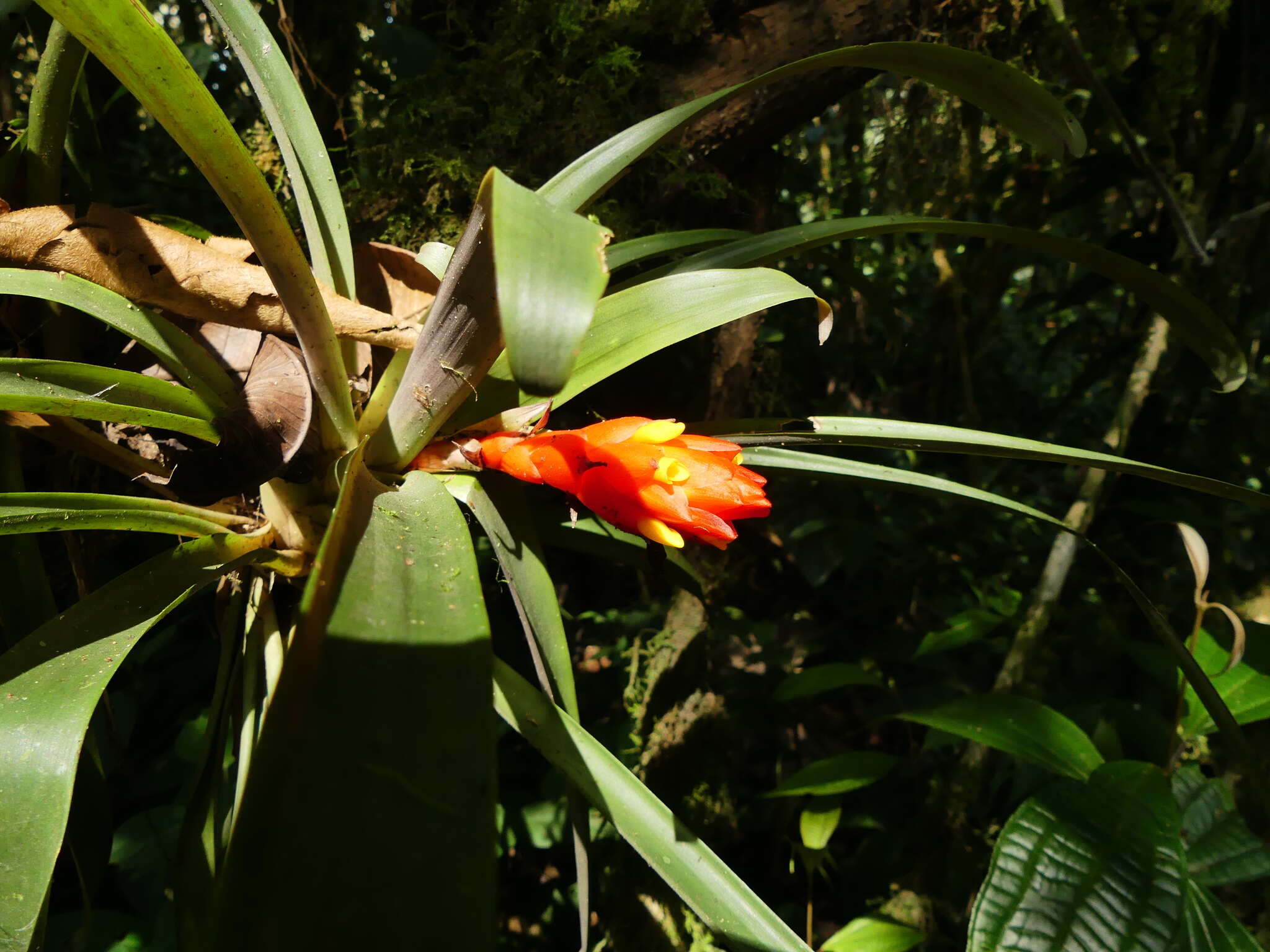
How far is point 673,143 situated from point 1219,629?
124cm

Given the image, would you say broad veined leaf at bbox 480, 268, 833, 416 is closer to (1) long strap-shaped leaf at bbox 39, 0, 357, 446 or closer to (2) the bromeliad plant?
(2) the bromeliad plant

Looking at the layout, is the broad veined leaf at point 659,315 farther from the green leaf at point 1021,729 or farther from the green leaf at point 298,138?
the green leaf at point 1021,729

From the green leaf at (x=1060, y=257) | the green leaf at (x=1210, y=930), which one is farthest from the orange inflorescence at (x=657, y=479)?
the green leaf at (x=1210, y=930)

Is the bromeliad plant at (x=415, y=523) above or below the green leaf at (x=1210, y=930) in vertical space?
above

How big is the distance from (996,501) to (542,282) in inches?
22.3

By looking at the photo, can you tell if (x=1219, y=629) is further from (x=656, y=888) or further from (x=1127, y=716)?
(x=656, y=888)

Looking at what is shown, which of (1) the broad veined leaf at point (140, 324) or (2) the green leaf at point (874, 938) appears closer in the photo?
(1) the broad veined leaf at point (140, 324)

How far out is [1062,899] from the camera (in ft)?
2.42

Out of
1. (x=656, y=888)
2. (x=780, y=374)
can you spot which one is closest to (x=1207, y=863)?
(x=656, y=888)

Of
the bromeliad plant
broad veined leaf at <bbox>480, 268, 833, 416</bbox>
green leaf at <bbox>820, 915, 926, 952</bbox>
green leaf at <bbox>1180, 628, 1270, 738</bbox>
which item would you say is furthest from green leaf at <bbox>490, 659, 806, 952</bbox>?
green leaf at <bbox>1180, 628, 1270, 738</bbox>

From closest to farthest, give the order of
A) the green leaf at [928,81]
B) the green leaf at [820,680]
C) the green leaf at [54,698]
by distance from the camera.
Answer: the green leaf at [54,698] → the green leaf at [928,81] → the green leaf at [820,680]

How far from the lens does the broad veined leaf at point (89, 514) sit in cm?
47

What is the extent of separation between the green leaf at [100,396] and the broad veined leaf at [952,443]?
462 mm

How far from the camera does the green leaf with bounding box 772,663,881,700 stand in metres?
1.23
